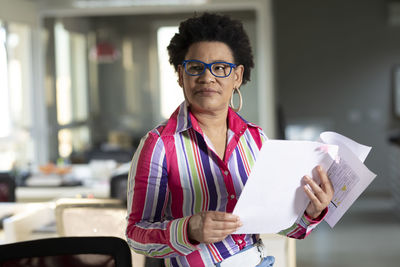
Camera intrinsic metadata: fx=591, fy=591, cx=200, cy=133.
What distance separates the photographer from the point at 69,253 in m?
1.47

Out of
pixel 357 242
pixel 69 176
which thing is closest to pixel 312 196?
pixel 69 176

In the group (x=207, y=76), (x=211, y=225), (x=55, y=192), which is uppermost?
(x=207, y=76)

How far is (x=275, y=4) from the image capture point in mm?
8523

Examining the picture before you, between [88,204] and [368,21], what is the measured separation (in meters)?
6.88

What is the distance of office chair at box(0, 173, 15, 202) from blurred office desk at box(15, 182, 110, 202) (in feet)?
1.20

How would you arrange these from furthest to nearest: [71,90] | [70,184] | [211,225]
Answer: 1. [71,90]
2. [70,184]
3. [211,225]

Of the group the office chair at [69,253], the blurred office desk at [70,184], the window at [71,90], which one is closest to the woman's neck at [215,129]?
the office chair at [69,253]

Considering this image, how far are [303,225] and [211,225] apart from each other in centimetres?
34

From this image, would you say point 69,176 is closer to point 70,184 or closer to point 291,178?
point 70,184

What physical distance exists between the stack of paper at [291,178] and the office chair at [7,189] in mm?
3015

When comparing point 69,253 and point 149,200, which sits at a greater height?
point 149,200

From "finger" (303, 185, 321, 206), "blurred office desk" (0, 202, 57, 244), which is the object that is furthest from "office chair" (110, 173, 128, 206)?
"finger" (303, 185, 321, 206)

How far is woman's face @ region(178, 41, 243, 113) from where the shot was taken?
1.42 m

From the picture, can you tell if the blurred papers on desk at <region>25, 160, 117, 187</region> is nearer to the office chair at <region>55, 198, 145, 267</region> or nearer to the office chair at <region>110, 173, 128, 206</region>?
the office chair at <region>110, 173, 128, 206</region>
